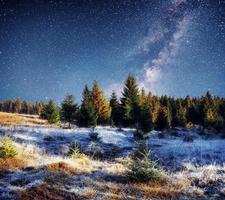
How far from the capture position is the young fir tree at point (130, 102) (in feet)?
188

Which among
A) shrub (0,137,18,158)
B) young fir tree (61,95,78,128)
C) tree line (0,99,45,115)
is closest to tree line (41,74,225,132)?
young fir tree (61,95,78,128)

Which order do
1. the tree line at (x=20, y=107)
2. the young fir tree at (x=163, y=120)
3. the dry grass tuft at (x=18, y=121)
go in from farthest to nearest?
the tree line at (x=20, y=107) → the young fir tree at (x=163, y=120) → the dry grass tuft at (x=18, y=121)

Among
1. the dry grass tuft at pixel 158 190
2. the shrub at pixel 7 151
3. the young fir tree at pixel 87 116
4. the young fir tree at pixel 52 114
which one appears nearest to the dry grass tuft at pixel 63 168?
the dry grass tuft at pixel 158 190

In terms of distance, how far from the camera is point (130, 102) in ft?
195

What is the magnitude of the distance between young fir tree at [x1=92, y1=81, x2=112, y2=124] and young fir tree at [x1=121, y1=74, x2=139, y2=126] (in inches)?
141

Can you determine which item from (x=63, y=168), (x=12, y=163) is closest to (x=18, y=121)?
(x=12, y=163)

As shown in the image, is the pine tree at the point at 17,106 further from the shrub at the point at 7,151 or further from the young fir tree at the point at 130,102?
the shrub at the point at 7,151

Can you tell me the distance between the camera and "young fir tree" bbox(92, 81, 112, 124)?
56094 millimetres

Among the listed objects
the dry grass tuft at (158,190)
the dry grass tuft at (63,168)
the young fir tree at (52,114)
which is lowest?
the dry grass tuft at (158,190)

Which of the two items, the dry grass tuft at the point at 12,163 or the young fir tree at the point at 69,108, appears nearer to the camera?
the dry grass tuft at the point at 12,163

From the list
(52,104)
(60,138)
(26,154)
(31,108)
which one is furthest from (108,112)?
(31,108)

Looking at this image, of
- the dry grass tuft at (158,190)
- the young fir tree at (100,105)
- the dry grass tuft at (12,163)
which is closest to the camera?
the dry grass tuft at (158,190)

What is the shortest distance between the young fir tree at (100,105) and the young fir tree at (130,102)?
3.59m

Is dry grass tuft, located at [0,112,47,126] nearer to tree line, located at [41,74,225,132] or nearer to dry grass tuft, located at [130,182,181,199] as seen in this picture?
tree line, located at [41,74,225,132]
